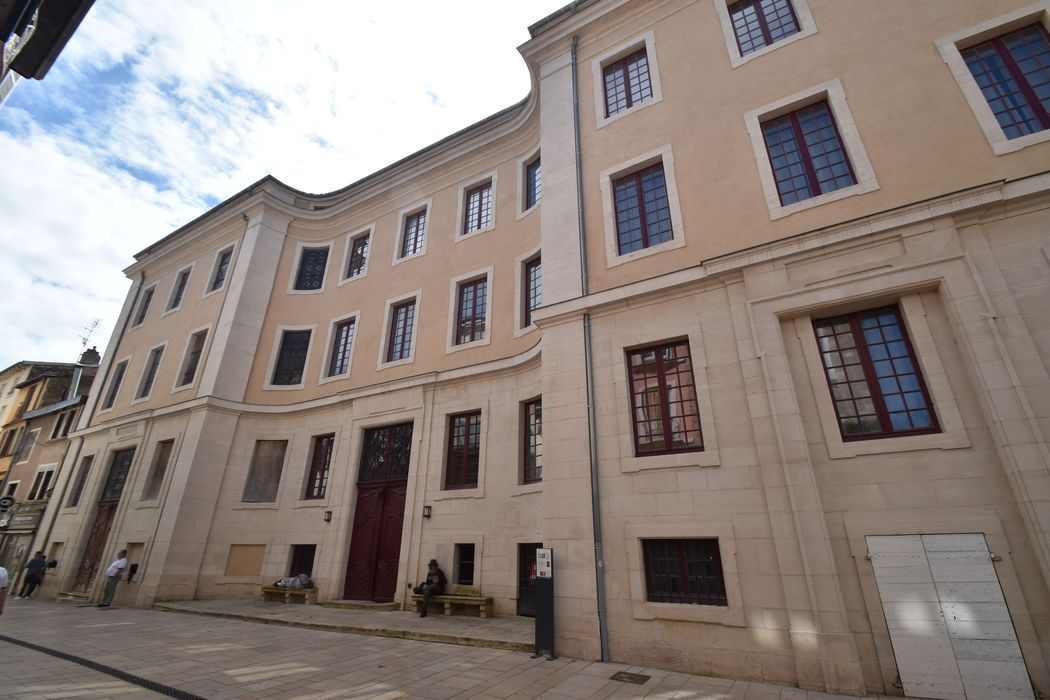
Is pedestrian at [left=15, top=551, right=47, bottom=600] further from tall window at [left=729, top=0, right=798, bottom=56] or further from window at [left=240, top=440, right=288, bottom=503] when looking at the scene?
tall window at [left=729, top=0, right=798, bottom=56]

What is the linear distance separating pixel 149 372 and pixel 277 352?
7220mm

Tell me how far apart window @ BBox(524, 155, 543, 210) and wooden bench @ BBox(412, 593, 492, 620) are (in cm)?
1097

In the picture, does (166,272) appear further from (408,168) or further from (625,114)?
(625,114)

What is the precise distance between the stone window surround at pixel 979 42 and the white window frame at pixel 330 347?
54.7 feet

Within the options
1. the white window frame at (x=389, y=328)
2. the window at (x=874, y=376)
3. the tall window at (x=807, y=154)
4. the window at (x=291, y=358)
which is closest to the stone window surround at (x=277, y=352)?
the window at (x=291, y=358)

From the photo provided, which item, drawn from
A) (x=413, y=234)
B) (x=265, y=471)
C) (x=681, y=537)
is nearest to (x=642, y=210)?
(x=681, y=537)

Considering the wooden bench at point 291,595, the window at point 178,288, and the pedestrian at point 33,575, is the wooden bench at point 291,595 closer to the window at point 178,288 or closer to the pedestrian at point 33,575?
the pedestrian at point 33,575

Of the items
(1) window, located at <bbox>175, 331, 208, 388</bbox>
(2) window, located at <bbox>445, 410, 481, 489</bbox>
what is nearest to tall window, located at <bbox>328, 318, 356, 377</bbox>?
(1) window, located at <bbox>175, 331, 208, 388</bbox>

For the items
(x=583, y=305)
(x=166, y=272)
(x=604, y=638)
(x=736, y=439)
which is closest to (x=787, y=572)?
(x=736, y=439)

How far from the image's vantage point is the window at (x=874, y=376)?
23.3 feet

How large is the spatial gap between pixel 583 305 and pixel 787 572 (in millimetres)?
5755

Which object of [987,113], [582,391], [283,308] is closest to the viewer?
[987,113]

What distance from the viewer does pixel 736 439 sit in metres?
7.79

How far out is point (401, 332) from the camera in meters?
16.5
